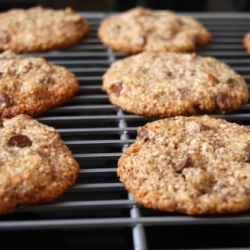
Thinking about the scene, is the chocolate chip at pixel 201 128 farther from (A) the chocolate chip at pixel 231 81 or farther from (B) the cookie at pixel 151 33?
(B) the cookie at pixel 151 33

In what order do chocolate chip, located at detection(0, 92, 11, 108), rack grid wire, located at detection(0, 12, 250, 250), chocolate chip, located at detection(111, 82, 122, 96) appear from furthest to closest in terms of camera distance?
chocolate chip, located at detection(111, 82, 122, 96)
chocolate chip, located at detection(0, 92, 11, 108)
rack grid wire, located at detection(0, 12, 250, 250)

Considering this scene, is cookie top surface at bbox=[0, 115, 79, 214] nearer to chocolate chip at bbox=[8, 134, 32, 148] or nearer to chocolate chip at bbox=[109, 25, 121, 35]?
chocolate chip at bbox=[8, 134, 32, 148]

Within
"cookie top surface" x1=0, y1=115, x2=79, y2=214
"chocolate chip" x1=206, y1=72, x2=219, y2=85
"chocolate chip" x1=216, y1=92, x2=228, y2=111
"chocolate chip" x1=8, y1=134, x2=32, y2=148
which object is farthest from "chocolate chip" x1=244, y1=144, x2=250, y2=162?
"chocolate chip" x1=8, y1=134, x2=32, y2=148

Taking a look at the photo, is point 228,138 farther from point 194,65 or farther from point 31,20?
point 31,20

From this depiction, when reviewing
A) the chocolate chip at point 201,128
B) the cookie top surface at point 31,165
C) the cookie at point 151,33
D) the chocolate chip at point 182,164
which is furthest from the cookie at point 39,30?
the chocolate chip at point 182,164

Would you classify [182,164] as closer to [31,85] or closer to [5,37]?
[31,85]

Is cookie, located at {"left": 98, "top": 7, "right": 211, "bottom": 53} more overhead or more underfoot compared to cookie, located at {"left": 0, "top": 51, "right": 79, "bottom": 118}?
more overhead
